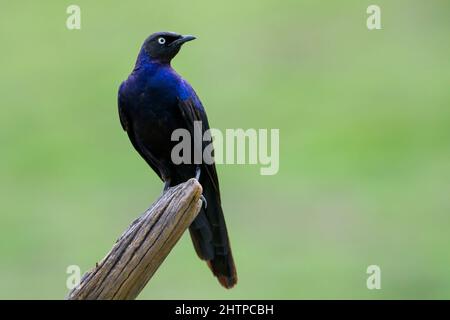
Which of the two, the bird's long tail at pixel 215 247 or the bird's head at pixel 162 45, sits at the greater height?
the bird's head at pixel 162 45

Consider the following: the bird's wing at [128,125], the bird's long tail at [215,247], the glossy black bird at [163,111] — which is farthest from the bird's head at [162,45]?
the bird's long tail at [215,247]

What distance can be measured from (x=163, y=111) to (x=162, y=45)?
0.54 meters

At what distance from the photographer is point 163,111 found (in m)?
8.36

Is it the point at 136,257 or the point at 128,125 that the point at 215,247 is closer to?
the point at 128,125

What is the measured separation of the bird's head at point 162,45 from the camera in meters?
8.54

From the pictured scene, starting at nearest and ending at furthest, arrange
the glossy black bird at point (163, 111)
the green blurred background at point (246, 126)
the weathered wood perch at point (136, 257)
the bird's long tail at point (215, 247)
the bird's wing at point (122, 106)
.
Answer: the weathered wood perch at point (136, 257) → the bird's long tail at point (215, 247) → the glossy black bird at point (163, 111) → the bird's wing at point (122, 106) → the green blurred background at point (246, 126)

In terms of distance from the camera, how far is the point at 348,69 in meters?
24.9

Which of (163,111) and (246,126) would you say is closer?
(163,111)

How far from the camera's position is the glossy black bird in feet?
27.1

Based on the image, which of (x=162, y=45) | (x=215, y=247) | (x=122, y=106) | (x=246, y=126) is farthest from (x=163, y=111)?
(x=246, y=126)

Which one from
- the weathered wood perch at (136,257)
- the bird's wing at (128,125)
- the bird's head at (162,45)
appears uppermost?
the bird's head at (162,45)

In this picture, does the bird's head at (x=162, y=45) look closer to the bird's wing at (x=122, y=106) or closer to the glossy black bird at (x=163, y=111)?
the glossy black bird at (x=163, y=111)

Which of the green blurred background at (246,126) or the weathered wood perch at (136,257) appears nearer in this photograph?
the weathered wood perch at (136,257)

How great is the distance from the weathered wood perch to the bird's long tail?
1.90 metres
